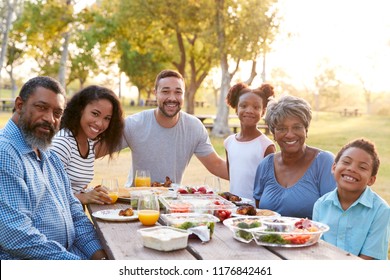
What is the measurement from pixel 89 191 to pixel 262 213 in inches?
48.7

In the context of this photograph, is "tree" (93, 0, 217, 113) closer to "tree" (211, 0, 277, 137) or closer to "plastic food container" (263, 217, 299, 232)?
"tree" (211, 0, 277, 137)

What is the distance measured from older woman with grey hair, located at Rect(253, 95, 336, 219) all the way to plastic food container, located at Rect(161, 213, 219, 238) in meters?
0.88

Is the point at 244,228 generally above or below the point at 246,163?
below

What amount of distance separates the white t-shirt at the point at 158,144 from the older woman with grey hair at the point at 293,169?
1258 millimetres

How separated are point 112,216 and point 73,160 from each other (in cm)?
96

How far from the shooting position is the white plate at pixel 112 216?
10.2 ft

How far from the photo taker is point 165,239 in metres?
2.45

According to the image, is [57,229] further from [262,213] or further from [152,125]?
[152,125]

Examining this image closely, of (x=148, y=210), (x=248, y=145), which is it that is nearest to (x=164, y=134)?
(x=248, y=145)

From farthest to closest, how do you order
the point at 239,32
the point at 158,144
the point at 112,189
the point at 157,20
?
the point at 157,20 → the point at 239,32 → the point at 158,144 → the point at 112,189

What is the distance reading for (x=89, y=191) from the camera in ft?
12.3

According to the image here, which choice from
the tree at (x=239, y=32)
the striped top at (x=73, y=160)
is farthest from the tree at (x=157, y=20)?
the striped top at (x=73, y=160)

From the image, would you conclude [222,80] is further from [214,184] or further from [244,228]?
[244,228]
